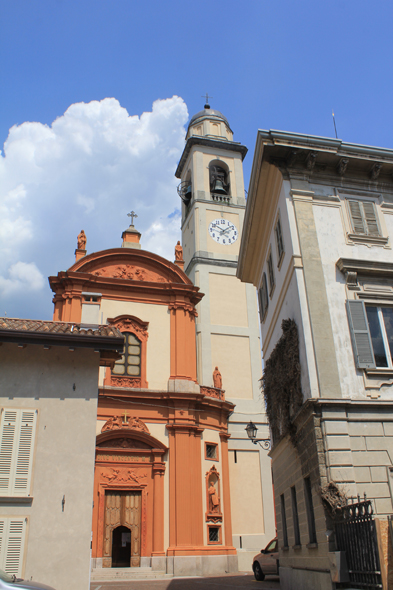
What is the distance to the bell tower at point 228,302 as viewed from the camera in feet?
89.8

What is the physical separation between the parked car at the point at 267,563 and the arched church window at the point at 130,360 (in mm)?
9331

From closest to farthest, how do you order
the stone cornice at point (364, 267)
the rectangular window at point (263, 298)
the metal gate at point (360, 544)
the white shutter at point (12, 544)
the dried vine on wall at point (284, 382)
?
the metal gate at point (360, 544) → the white shutter at point (12, 544) → the dried vine on wall at point (284, 382) → the stone cornice at point (364, 267) → the rectangular window at point (263, 298)

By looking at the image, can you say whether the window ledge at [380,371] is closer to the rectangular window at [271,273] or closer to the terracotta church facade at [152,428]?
the rectangular window at [271,273]

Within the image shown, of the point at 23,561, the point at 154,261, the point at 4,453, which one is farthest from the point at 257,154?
the point at 154,261

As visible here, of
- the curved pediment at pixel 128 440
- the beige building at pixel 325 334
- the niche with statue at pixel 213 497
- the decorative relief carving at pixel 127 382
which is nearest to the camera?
the beige building at pixel 325 334

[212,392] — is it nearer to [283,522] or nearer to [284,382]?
[283,522]

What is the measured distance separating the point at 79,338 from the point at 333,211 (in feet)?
24.3

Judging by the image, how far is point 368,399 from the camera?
454 inches

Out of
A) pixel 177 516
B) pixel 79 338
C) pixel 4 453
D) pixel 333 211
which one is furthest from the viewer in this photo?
pixel 177 516

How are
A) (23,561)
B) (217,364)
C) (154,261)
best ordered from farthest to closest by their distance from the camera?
(217,364), (154,261), (23,561)

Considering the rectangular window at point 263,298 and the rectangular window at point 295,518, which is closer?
the rectangular window at point 295,518

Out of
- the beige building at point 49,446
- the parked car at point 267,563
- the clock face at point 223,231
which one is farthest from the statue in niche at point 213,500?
the clock face at point 223,231

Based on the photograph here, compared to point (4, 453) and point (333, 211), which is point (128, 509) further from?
point (333, 211)

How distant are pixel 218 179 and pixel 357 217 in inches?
986
